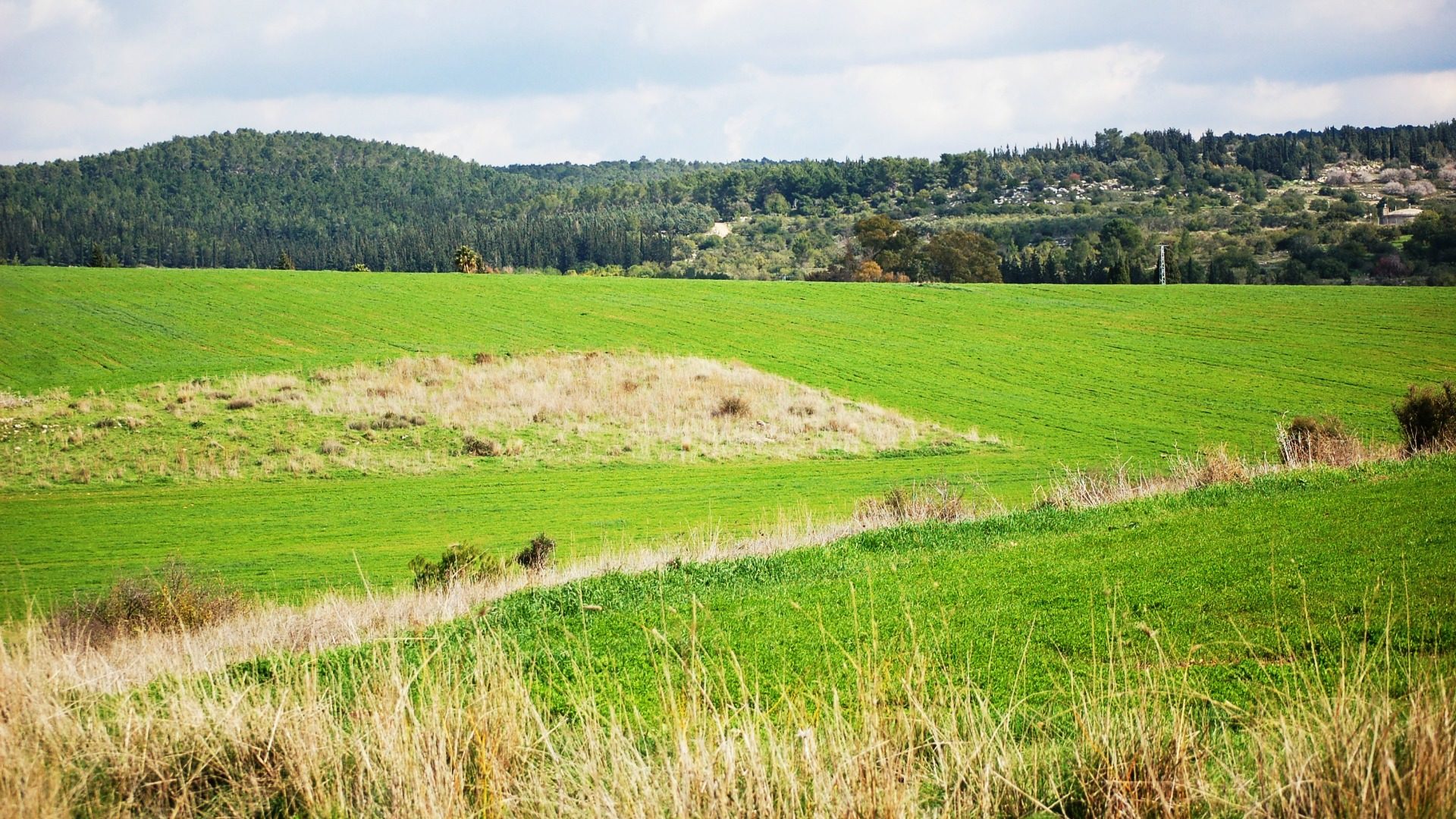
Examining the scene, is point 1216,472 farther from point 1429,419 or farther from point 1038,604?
point 1038,604

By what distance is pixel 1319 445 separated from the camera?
949 inches

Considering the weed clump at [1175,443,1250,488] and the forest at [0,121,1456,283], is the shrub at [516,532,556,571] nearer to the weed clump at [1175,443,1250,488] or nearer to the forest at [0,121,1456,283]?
the weed clump at [1175,443,1250,488]

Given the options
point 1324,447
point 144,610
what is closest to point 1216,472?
point 1324,447

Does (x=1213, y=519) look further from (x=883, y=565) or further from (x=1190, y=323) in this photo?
(x=1190, y=323)

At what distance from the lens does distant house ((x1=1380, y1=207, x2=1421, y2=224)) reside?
95312mm

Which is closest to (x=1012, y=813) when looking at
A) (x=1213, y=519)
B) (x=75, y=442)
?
(x=1213, y=519)

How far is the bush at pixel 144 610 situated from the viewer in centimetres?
1373

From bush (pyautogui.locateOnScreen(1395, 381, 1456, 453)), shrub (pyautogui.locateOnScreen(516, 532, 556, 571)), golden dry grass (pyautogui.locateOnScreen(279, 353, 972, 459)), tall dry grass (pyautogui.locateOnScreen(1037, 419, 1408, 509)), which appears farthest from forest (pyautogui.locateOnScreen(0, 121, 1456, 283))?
shrub (pyautogui.locateOnScreen(516, 532, 556, 571))

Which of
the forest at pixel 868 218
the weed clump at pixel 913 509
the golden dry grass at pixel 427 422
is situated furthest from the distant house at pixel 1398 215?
the weed clump at pixel 913 509

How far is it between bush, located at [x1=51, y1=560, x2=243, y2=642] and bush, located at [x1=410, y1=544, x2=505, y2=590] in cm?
274

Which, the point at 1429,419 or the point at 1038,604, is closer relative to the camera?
the point at 1038,604

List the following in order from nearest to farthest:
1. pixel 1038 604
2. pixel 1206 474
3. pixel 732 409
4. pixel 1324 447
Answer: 1. pixel 1038 604
2. pixel 1206 474
3. pixel 1324 447
4. pixel 732 409

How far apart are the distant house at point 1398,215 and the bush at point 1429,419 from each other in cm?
7772

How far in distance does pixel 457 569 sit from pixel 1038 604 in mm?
9084
